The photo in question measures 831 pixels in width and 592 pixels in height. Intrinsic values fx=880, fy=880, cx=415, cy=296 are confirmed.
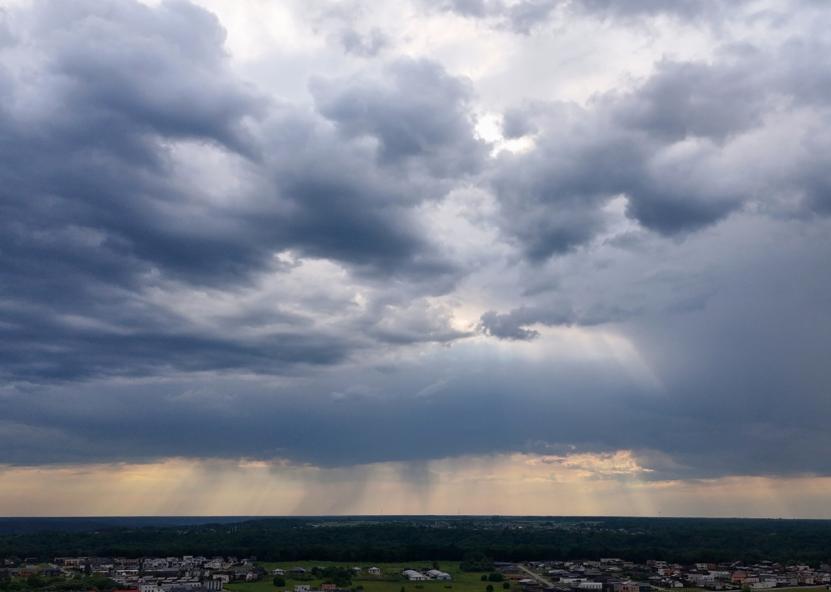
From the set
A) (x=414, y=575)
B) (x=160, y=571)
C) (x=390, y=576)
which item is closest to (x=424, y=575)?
(x=414, y=575)

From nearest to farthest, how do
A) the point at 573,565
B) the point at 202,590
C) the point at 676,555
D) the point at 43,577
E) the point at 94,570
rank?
the point at 202,590
the point at 43,577
the point at 94,570
the point at 573,565
the point at 676,555

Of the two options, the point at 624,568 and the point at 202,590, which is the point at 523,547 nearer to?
the point at 624,568

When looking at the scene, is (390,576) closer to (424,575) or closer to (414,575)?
(414,575)

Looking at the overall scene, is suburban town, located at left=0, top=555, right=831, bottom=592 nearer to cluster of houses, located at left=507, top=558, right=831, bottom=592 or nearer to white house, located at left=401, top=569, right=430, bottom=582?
white house, located at left=401, top=569, right=430, bottom=582

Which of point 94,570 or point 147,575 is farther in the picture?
point 94,570

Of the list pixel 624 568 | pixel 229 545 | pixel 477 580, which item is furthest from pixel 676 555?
pixel 229 545

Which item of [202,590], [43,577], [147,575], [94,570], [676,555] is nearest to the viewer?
[202,590]
